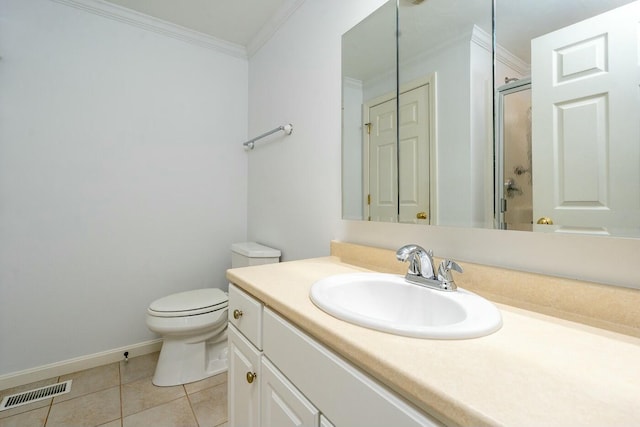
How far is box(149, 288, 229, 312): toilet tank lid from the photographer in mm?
1565

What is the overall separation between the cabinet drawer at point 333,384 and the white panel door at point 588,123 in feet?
1.95

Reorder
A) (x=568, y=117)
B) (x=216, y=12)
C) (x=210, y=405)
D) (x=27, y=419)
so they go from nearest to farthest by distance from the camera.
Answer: (x=568, y=117)
(x=27, y=419)
(x=210, y=405)
(x=216, y=12)

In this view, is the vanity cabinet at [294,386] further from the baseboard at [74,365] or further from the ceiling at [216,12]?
the ceiling at [216,12]

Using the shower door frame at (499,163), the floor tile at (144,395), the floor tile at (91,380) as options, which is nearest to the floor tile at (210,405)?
the floor tile at (144,395)

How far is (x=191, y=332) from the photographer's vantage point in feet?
5.17

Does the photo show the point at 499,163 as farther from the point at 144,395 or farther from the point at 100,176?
the point at 100,176

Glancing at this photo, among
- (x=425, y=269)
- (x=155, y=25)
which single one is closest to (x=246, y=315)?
(x=425, y=269)

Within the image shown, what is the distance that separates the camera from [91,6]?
1.75 meters

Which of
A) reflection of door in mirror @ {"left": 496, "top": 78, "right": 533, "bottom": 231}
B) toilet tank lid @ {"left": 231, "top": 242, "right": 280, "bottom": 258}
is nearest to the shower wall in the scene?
reflection of door in mirror @ {"left": 496, "top": 78, "right": 533, "bottom": 231}

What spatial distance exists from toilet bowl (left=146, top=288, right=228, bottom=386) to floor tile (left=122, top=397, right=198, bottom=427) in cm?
19

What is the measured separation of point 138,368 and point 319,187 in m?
1.59

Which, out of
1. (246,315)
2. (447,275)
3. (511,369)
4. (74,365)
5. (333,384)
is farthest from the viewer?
(74,365)

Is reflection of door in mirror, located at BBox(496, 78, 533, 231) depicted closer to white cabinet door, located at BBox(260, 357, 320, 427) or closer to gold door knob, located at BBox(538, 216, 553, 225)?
gold door knob, located at BBox(538, 216, 553, 225)

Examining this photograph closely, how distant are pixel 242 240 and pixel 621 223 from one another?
2.17 metres
